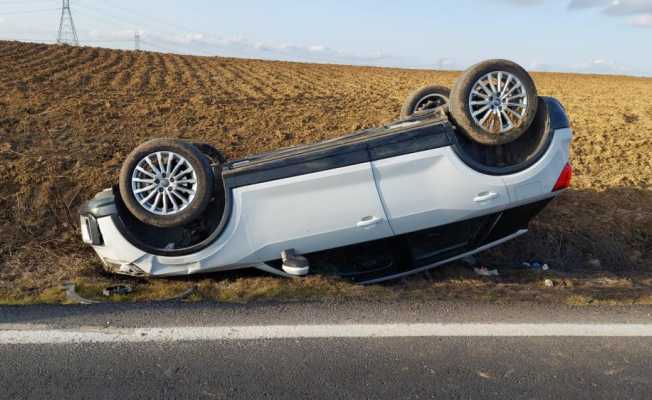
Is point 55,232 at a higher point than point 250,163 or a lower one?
lower

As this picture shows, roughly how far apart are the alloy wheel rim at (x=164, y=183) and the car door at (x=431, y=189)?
1.48 metres

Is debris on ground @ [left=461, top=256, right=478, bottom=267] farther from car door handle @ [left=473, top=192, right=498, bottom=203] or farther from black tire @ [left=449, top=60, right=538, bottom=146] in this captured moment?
black tire @ [left=449, top=60, right=538, bottom=146]

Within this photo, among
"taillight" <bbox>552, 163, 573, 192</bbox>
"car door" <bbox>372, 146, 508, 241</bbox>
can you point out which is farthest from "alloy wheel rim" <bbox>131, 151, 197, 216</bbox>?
"taillight" <bbox>552, 163, 573, 192</bbox>

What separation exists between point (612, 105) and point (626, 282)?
34.0ft

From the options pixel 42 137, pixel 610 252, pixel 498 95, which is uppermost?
pixel 498 95

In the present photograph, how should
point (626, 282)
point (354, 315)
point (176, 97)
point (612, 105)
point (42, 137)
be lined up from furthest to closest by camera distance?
point (612, 105), point (176, 97), point (42, 137), point (626, 282), point (354, 315)

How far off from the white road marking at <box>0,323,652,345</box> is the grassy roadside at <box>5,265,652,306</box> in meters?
0.49

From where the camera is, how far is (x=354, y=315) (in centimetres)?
398

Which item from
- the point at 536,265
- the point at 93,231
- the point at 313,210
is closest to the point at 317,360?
the point at 313,210

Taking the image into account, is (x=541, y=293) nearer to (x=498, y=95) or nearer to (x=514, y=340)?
(x=514, y=340)

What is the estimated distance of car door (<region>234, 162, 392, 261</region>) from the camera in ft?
13.8

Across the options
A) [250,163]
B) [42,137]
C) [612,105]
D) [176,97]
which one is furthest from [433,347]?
[612,105]

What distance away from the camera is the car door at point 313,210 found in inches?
165

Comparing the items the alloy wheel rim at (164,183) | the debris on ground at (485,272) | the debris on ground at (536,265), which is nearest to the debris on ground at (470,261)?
the debris on ground at (485,272)
